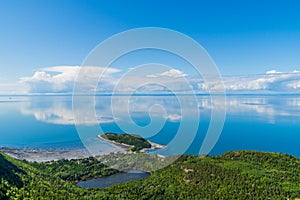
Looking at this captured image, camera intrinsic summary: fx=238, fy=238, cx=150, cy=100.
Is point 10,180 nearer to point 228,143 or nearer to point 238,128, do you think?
point 228,143

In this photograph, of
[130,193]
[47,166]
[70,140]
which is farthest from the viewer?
[70,140]

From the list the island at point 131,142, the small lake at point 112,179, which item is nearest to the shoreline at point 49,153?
the island at point 131,142

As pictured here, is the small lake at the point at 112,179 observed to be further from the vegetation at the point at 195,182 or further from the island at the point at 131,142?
the island at the point at 131,142

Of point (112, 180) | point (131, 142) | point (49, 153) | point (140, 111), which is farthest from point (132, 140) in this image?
point (112, 180)

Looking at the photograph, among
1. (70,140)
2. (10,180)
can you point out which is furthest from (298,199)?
(70,140)

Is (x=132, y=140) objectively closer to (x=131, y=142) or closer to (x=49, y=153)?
(x=131, y=142)

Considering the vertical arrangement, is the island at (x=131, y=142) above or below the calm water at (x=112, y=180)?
above

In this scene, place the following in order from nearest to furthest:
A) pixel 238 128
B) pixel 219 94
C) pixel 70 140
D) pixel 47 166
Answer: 1. pixel 219 94
2. pixel 47 166
3. pixel 70 140
4. pixel 238 128
